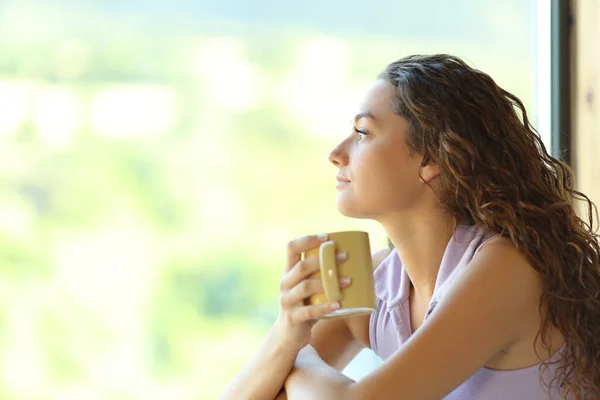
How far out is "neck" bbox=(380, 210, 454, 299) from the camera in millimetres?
1318

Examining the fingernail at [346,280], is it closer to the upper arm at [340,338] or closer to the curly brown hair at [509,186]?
the curly brown hair at [509,186]

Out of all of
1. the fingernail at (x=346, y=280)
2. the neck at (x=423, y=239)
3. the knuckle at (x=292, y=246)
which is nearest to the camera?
the fingernail at (x=346, y=280)

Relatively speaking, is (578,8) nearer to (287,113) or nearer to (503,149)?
(287,113)

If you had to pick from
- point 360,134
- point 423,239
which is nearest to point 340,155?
point 360,134

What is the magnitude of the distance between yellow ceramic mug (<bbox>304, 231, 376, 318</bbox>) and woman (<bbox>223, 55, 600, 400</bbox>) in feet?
0.11

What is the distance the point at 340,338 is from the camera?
4.87 ft

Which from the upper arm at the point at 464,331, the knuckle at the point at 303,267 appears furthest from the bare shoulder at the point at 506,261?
the knuckle at the point at 303,267

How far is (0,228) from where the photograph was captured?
5.25ft

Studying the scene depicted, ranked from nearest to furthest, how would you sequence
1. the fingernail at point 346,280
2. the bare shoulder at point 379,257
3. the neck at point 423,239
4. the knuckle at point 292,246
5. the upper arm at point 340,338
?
the fingernail at point 346,280 → the knuckle at point 292,246 → the neck at point 423,239 → the upper arm at point 340,338 → the bare shoulder at point 379,257

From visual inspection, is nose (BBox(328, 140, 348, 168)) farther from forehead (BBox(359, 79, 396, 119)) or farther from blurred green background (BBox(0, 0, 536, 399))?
blurred green background (BBox(0, 0, 536, 399))

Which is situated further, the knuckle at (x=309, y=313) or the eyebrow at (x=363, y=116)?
the eyebrow at (x=363, y=116)

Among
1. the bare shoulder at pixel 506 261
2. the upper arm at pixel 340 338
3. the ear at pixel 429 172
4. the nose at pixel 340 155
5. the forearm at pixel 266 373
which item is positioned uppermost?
the nose at pixel 340 155

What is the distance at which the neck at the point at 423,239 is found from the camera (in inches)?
51.9

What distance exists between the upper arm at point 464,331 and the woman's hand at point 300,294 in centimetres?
12
